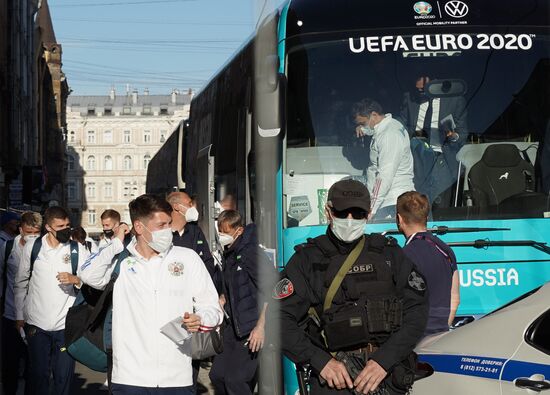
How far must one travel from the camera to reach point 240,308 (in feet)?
29.0

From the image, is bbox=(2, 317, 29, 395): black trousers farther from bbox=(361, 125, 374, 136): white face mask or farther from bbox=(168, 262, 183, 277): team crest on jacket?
bbox=(168, 262, 183, 277): team crest on jacket

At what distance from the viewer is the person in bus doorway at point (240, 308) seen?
28.9ft

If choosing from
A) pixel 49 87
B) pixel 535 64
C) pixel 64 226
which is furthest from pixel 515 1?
pixel 49 87

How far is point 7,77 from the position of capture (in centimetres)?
4297

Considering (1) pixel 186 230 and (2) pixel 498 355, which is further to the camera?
(1) pixel 186 230

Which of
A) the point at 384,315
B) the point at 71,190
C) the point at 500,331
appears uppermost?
the point at 384,315

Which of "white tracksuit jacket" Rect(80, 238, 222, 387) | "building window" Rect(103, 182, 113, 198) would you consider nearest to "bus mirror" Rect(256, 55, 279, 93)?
"white tracksuit jacket" Rect(80, 238, 222, 387)

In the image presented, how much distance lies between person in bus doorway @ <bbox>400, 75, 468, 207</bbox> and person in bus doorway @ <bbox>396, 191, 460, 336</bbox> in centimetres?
207

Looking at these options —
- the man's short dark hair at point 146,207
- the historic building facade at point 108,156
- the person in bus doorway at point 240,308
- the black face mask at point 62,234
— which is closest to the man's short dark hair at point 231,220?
the person in bus doorway at point 240,308

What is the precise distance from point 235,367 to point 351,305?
12.2 ft

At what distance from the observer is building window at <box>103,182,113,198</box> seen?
142 metres

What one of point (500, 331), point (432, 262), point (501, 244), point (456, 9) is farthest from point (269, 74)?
point (500, 331)

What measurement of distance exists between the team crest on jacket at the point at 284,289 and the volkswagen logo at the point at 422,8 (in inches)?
197

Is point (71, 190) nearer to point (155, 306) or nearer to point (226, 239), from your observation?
point (226, 239)
